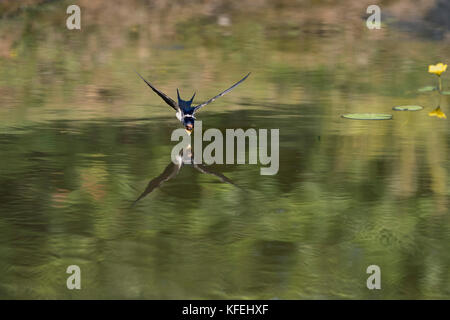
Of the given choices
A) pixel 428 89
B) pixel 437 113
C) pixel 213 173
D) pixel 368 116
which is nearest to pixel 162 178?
pixel 213 173

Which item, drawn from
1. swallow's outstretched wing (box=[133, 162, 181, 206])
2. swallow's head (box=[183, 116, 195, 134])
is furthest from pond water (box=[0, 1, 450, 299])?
swallow's head (box=[183, 116, 195, 134])

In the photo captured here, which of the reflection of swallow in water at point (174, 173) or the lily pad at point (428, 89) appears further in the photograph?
the lily pad at point (428, 89)

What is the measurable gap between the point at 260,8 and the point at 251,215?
7.99 metres

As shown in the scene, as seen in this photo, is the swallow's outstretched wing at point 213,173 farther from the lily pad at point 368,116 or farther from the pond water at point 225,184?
the lily pad at point 368,116

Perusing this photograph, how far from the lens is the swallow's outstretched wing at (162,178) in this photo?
4316 mm

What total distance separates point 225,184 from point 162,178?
12.7 inches

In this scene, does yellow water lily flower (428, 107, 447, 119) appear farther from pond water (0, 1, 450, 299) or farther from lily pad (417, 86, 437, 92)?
lily pad (417, 86, 437, 92)

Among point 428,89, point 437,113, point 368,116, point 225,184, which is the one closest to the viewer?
point 225,184

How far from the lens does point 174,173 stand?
4.68 meters

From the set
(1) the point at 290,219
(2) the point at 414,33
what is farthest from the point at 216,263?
(2) the point at 414,33

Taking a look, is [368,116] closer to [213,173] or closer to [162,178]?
[213,173]

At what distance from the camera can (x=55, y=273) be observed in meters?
3.24

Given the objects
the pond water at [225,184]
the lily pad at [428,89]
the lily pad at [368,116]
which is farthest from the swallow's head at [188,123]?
the lily pad at [428,89]

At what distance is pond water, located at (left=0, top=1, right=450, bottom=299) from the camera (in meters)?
3.22
